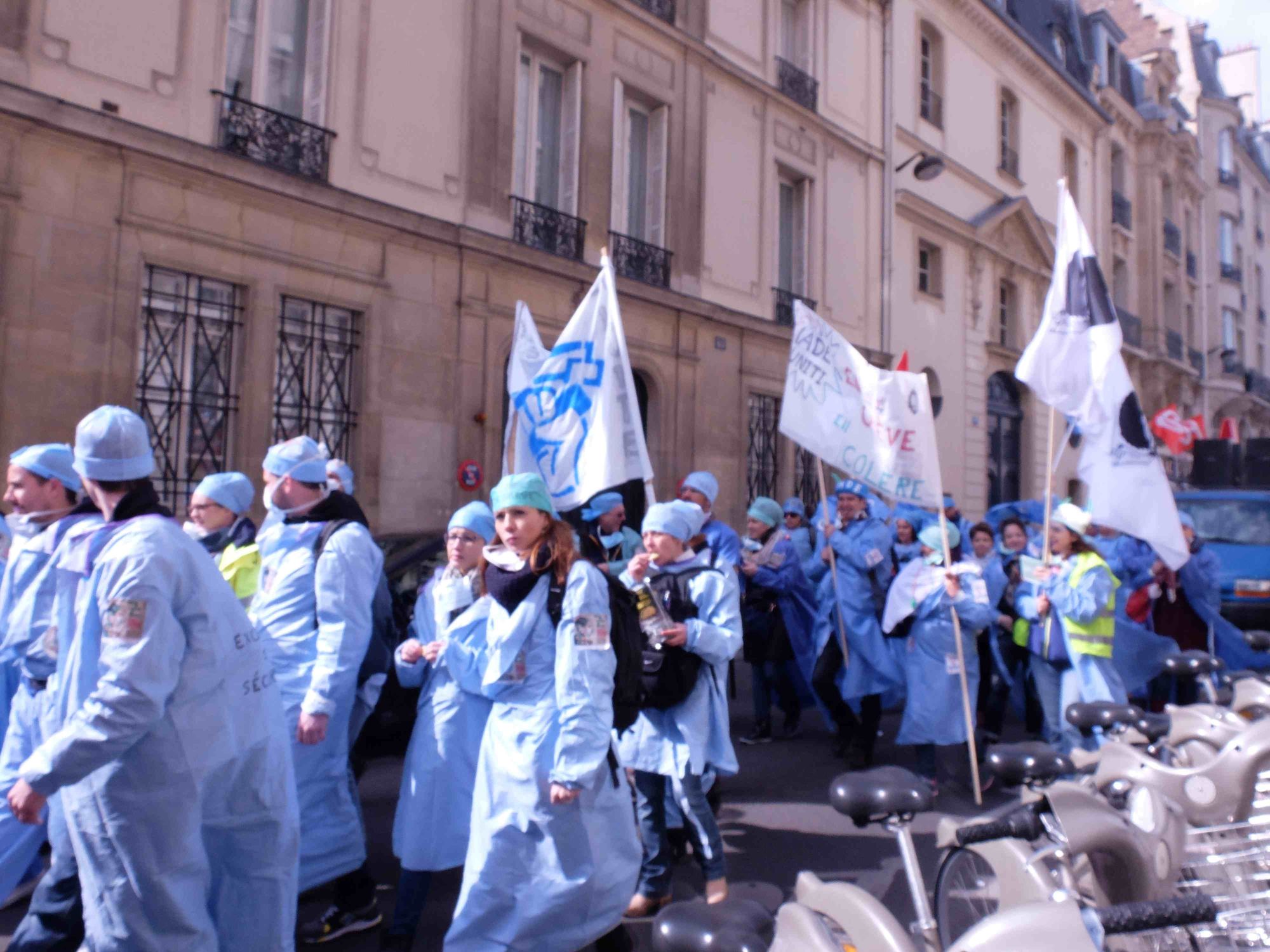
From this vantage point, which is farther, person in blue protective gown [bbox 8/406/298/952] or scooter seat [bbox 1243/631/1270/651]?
scooter seat [bbox 1243/631/1270/651]

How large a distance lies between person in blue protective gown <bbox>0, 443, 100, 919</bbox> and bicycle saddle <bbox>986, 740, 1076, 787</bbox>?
3039 mm

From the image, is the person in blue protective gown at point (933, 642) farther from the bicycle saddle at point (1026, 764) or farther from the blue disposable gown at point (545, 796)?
the blue disposable gown at point (545, 796)

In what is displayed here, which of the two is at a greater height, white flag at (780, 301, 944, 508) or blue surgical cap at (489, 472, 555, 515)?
white flag at (780, 301, 944, 508)

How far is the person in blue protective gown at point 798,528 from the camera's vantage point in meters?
9.21

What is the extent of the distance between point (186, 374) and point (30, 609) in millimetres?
6163

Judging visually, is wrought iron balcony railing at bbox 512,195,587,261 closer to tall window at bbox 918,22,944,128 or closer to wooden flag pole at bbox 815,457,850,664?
wooden flag pole at bbox 815,457,850,664

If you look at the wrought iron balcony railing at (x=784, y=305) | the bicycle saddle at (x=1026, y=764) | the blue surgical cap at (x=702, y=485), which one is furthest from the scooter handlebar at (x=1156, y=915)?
the wrought iron balcony railing at (x=784, y=305)

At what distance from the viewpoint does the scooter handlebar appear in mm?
1905

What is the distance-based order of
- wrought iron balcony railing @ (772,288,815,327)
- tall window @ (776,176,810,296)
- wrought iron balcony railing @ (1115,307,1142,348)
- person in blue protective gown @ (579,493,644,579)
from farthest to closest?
wrought iron balcony railing @ (1115,307,1142,348)
tall window @ (776,176,810,296)
wrought iron balcony railing @ (772,288,815,327)
person in blue protective gown @ (579,493,644,579)

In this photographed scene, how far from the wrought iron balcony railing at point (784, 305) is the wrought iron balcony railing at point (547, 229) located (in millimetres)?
4322

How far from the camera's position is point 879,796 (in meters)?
2.86

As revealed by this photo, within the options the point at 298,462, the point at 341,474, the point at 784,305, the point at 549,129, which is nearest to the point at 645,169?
the point at 549,129

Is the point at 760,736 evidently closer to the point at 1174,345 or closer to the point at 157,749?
the point at 157,749

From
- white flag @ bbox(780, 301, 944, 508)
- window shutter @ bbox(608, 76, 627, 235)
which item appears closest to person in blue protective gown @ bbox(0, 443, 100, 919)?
white flag @ bbox(780, 301, 944, 508)
